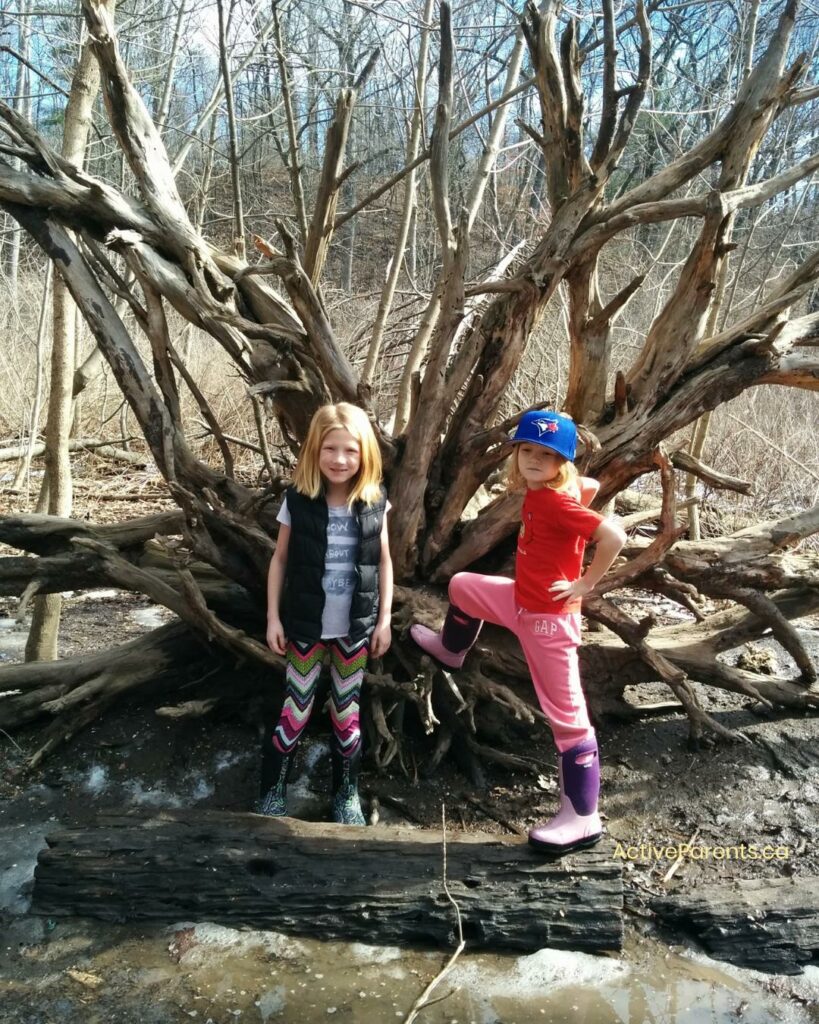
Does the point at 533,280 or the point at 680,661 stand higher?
the point at 533,280

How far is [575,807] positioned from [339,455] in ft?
4.62

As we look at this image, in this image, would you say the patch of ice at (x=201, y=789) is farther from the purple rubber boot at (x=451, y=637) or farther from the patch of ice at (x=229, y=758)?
the purple rubber boot at (x=451, y=637)

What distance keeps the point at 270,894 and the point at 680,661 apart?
2162 mm

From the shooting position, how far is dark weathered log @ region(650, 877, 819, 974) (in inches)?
104

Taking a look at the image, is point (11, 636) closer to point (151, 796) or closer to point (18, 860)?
point (151, 796)

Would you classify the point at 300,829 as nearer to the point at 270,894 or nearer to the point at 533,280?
the point at 270,894

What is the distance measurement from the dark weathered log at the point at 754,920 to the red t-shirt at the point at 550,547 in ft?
3.50

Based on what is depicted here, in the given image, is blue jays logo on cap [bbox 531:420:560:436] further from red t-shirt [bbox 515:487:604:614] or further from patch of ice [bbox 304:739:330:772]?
patch of ice [bbox 304:739:330:772]

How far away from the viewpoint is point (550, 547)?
2.78m

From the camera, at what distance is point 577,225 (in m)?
3.49

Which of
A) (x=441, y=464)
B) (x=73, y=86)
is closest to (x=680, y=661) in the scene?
(x=441, y=464)

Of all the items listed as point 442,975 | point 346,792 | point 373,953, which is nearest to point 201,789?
point 346,792

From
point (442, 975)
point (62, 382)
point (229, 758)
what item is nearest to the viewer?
point (442, 975)

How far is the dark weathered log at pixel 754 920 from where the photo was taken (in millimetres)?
2643
